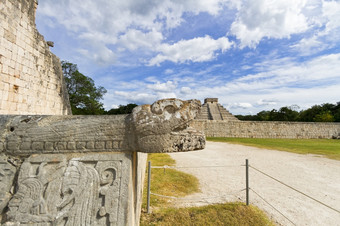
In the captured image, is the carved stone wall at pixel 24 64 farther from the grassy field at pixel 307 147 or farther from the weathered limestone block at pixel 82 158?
the grassy field at pixel 307 147

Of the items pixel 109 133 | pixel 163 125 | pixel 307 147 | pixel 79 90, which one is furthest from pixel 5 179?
pixel 79 90

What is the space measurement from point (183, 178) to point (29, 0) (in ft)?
22.3

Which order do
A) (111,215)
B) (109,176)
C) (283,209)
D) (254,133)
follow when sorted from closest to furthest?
(111,215) → (109,176) → (283,209) → (254,133)

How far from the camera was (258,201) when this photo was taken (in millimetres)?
3602

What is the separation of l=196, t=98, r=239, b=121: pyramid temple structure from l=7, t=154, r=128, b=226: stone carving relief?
73.4 ft

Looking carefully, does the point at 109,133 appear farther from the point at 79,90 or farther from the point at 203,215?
the point at 79,90

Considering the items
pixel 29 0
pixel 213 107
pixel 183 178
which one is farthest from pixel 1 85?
pixel 213 107

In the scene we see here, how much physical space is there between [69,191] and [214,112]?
25.0 m

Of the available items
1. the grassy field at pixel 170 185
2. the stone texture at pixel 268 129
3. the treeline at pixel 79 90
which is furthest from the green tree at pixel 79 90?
the grassy field at pixel 170 185

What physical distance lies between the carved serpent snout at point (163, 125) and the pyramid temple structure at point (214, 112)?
2209 cm

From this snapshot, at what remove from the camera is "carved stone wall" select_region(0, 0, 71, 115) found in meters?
4.13

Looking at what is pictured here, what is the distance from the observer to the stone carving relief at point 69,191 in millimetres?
1380

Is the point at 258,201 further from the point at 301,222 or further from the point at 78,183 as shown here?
the point at 78,183

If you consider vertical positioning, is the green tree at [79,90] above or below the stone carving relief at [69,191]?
above
